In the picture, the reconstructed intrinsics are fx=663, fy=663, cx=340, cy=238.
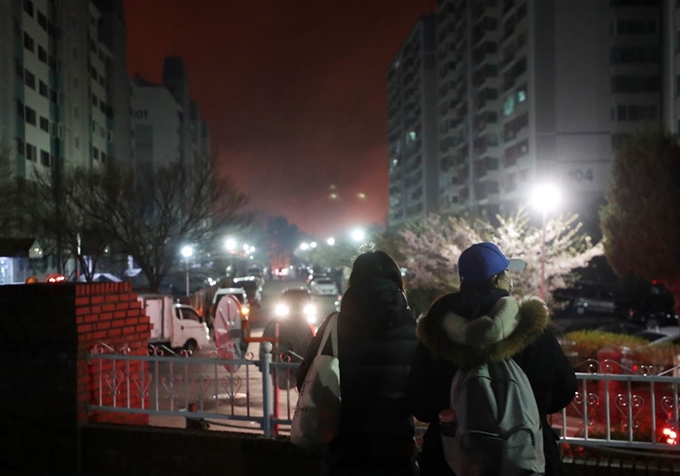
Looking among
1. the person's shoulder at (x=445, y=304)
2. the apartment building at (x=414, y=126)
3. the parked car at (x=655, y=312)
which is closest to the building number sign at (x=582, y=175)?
the parked car at (x=655, y=312)

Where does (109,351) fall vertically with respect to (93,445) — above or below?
above

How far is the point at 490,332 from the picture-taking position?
8.50ft

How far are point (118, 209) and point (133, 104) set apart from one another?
65106 mm

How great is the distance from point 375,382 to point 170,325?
1810 cm

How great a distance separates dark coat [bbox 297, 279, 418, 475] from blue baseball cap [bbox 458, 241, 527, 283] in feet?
1.36

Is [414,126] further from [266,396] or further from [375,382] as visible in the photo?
[375,382]

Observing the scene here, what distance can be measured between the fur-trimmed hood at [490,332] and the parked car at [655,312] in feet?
93.1

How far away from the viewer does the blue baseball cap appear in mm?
2818

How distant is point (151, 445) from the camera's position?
5.60 metres

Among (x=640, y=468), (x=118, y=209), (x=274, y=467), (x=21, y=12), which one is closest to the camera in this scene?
(x=640, y=468)

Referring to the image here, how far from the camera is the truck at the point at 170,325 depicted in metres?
20.0

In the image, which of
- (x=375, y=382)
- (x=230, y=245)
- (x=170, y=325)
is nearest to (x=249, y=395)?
(x=375, y=382)

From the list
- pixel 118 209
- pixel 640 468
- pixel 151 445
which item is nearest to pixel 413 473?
pixel 640 468

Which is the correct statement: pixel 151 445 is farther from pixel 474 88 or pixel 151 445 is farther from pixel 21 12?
pixel 474 88
